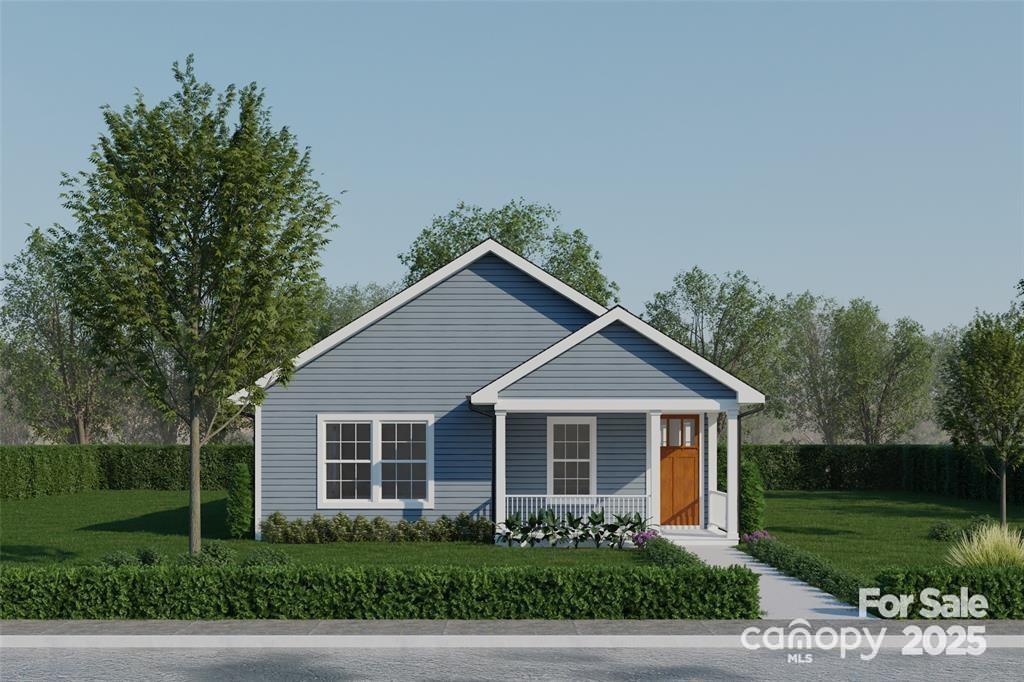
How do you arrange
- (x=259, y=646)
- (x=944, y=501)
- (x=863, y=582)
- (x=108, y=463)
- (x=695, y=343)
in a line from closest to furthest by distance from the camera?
(x=259, y=646) → (x=863, y=582) → (x=944, y=501) → (x=108, y=463) → (x=695, y=343)

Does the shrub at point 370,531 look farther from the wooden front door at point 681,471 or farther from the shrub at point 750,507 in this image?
the shrub at point 750,507

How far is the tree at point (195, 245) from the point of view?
1662 centimetres

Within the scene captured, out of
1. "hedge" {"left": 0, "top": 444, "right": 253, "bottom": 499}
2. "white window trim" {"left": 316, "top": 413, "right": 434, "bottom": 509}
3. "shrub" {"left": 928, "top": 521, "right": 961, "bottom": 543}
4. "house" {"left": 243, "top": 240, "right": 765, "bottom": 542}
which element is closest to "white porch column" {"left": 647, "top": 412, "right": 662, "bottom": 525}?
"house" {"left": 243, "top": 240, "right": 765, "bottom": 542}

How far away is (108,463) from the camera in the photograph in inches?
1720

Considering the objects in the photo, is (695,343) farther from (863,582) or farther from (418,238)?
(863,582)

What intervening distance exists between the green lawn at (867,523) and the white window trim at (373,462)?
7.79 metres

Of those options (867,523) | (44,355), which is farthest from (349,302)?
(867,523)

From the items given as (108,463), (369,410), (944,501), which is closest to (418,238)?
(108,463)

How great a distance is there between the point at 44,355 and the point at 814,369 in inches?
2006

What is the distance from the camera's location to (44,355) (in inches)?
2297

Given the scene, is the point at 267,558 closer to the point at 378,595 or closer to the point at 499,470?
the point at 378,595

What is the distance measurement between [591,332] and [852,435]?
53.3 m

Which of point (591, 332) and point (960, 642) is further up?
point (591, 332)

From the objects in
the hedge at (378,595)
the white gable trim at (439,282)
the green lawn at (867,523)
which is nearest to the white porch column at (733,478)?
the green lawn at (867,523)
